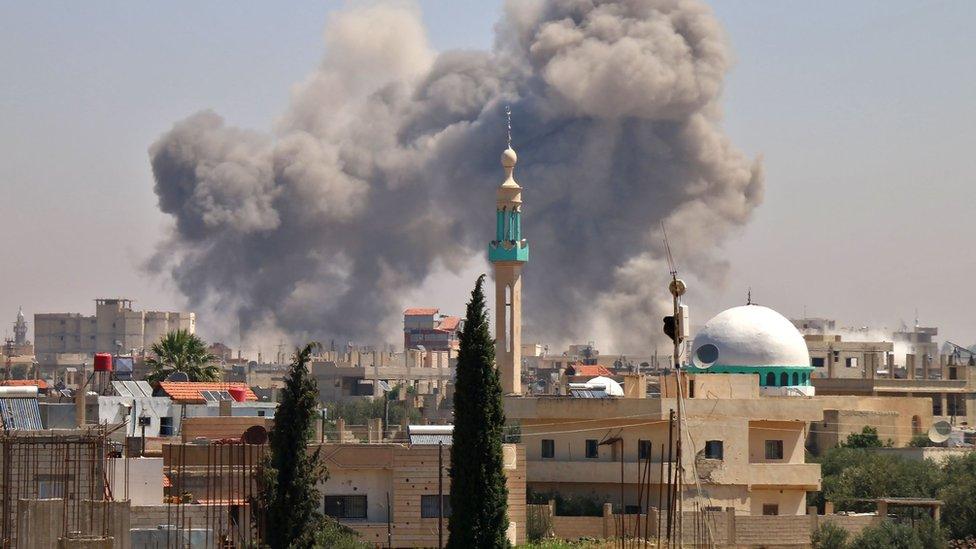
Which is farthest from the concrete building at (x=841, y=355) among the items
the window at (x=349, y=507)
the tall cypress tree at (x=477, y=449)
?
the tall cypress tree at (x=477, y=449)

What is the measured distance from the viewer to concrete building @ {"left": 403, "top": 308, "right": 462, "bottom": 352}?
5502 inches

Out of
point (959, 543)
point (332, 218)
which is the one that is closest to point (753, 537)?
point (959, 543)

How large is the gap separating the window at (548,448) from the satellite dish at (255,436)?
286 inches

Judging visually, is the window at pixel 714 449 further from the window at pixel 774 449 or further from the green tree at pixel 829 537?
the green tree at pixel 829 537

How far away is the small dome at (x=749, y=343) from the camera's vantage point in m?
42.8

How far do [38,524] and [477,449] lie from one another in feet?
18.3

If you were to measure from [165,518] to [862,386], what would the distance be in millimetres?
44357

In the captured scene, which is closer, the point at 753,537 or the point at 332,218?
the point at 753,537

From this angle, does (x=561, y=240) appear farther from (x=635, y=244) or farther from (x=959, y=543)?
(x=959, y=543)

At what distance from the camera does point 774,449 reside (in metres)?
34.4

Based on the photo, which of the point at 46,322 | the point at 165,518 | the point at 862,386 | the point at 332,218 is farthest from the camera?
the point at 46,322

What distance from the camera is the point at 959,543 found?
104 feet

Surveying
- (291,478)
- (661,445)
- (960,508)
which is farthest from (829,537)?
(291,478)

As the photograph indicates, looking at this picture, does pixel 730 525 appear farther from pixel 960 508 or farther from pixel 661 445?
pixel 960 508
